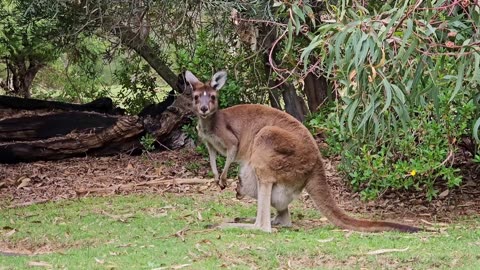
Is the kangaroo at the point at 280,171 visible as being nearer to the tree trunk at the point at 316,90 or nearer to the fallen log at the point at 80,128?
the fallen log at the point at 80,128

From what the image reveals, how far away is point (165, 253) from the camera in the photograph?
6426 millimetres

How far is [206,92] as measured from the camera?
859 centimetres

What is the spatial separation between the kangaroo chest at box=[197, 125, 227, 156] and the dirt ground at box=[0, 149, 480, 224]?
4.75 feet

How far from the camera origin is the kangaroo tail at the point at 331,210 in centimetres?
710

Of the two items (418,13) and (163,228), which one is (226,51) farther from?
(418,13)

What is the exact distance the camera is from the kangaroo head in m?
8.48

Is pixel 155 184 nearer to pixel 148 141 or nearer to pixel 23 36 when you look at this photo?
pixel 148 141

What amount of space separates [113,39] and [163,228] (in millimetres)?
4959

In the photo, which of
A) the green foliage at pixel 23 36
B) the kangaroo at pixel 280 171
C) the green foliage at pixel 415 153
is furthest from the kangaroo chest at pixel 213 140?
the green foliage at pixel 23 36

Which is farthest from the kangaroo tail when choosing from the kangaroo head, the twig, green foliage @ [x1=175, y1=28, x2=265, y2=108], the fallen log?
the fallen log

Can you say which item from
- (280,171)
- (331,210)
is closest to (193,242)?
(280,171)

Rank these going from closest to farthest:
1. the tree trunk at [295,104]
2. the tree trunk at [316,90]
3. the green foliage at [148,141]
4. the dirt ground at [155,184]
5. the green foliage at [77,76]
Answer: the dirt ground at [155,184], the green foliage at [148,141], the tree trunk at [316,90], the tree trunk at [295,104], the green foliage at [77,76]

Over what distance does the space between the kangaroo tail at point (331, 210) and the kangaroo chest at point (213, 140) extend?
3.95 ft

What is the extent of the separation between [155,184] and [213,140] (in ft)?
6.90
